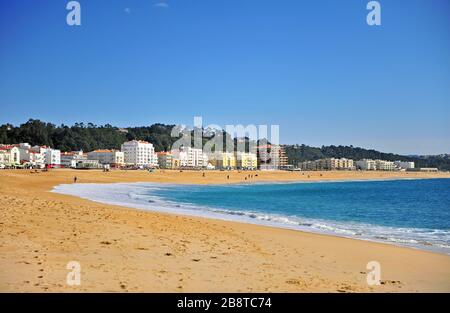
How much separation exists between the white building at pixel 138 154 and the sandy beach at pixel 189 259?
126530 mm

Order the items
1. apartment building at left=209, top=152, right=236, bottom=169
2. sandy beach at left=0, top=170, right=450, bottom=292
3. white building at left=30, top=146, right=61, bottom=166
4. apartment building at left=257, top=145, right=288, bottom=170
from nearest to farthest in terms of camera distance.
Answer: sandy beach at left=0, top=170, right=450, bottom=292
white building at left=30, top=146, right=61, bottom=166
apartment building at left=209, top=152, right=236, bottom=169
apartment building at left=257, top=145, right=288, bottom=170

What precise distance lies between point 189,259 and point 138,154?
133 m

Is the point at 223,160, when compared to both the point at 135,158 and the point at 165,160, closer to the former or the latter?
the point at 165,160

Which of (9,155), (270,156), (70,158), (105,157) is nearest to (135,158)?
(105,157)

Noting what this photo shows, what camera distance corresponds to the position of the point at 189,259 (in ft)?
27.2

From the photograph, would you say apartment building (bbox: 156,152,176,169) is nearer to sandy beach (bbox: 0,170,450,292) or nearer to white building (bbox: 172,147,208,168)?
white building (bbox: 172,147,208,168)

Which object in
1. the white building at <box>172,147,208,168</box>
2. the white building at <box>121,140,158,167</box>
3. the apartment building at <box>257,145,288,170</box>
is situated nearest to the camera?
the white building at <box>121,140,158,167</box>

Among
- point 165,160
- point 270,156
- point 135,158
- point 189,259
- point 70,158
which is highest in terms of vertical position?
point 270,156

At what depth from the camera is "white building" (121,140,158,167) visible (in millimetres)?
138375

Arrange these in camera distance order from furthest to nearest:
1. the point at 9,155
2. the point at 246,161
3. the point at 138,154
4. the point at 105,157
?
1. the point at 246,161
2. the point at 138,154
3. the point at 105,157
4. the point at 9,155

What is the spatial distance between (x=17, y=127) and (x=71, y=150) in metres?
17.9

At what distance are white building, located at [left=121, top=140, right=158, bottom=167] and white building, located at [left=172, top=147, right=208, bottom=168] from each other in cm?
1015

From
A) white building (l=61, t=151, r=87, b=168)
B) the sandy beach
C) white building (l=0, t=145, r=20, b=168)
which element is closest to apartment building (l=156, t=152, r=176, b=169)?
white building (l=61, t=151, r=87, b=168)
